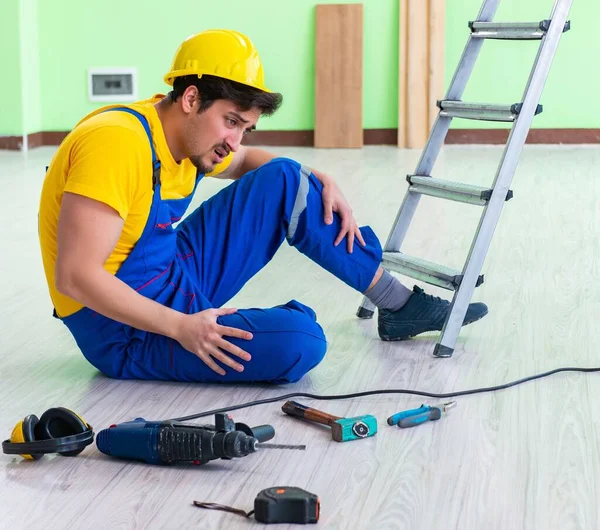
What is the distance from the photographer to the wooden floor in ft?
5.22

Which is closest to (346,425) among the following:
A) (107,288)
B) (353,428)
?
(353,428)

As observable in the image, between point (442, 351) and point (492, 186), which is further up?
point (492, 186)

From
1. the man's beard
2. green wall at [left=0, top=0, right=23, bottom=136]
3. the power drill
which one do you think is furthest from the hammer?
green wall at [left=0, top=0, right=23, bottom=136]

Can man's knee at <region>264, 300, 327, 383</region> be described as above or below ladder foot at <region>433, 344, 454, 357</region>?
above

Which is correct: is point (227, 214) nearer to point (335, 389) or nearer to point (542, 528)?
point (335, 389)

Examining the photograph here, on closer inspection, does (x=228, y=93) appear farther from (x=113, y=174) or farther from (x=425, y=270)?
(x=425, y=270)

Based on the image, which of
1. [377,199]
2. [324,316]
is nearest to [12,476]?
[324,316]

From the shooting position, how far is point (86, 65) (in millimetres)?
7180

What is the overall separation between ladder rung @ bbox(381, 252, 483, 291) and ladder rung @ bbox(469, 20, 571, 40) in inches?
25.2

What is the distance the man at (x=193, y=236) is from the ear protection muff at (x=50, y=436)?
0.25 m

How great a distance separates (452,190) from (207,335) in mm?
907

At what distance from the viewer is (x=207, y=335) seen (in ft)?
6.48

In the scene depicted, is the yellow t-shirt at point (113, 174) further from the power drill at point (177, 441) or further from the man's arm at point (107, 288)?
the power drill at point (177, 441)

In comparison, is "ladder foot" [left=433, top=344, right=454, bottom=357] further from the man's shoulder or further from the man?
the man's shoulder
